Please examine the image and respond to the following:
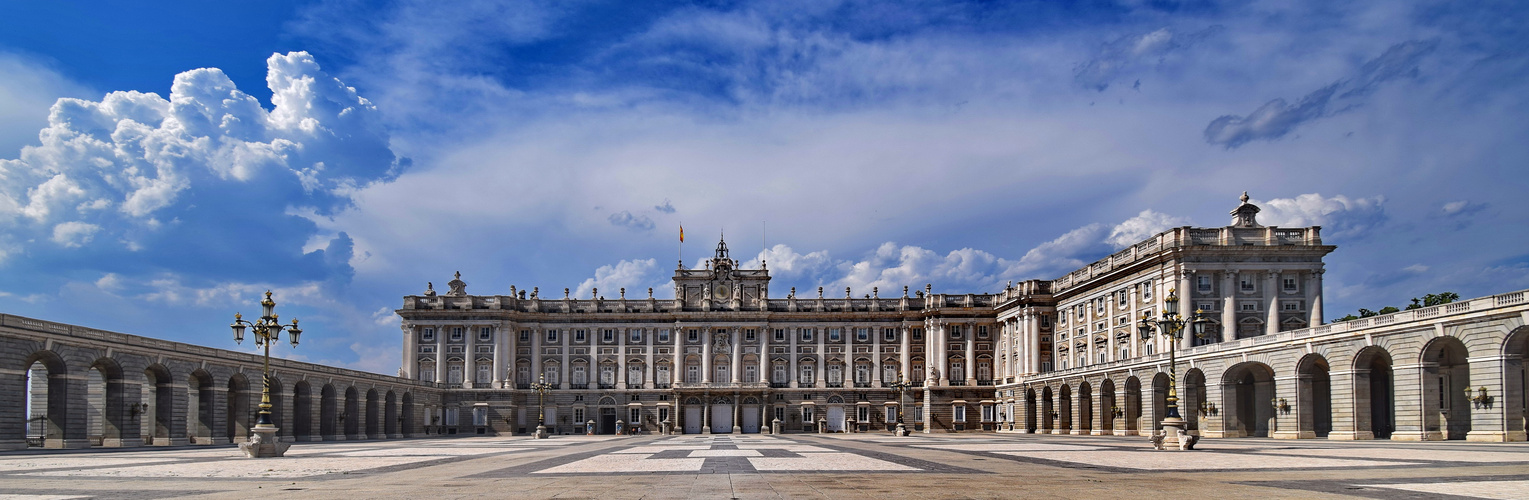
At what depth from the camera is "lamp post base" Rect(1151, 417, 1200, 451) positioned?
3869 centimetres

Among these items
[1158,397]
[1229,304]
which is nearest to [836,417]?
[1229,304]

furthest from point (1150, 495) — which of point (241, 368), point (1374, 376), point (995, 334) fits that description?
point (995, 334)

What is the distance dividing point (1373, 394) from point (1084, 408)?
28803 mm

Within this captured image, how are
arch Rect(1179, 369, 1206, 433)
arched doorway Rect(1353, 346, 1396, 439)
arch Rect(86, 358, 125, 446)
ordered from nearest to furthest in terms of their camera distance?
arched doorway Rect(1353, 346, 1396, 439) → arch Rect(86, 358, 125, 446) → arch Rect(1179, 369, 1206, 433)

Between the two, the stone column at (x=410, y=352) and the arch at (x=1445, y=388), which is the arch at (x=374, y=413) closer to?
the stone column at (x=410, y=352)

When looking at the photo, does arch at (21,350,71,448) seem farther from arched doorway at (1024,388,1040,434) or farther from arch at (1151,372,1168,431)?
arched doorway at (1024,388,1040,434)

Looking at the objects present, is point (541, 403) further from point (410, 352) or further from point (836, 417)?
point (836, 417)

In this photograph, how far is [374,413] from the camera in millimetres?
85250

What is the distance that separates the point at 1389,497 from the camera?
659 inches

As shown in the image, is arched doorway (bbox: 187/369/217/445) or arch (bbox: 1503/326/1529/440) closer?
arch (bbox: 1503/326/1529/440)

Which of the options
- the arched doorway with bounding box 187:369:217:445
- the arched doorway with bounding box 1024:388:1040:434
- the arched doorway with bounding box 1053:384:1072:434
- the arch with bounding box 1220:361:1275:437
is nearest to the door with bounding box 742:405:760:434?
the arched doorway with bounding box 1024:388:1040:434

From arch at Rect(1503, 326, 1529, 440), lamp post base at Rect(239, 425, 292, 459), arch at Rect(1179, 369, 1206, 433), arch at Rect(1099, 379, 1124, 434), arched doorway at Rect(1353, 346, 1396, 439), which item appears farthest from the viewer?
arch at Rect(1099, 379, 1124, 434)

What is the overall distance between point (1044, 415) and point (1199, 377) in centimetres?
2631

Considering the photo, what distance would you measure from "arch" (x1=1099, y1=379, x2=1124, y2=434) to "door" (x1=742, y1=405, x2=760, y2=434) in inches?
1602
